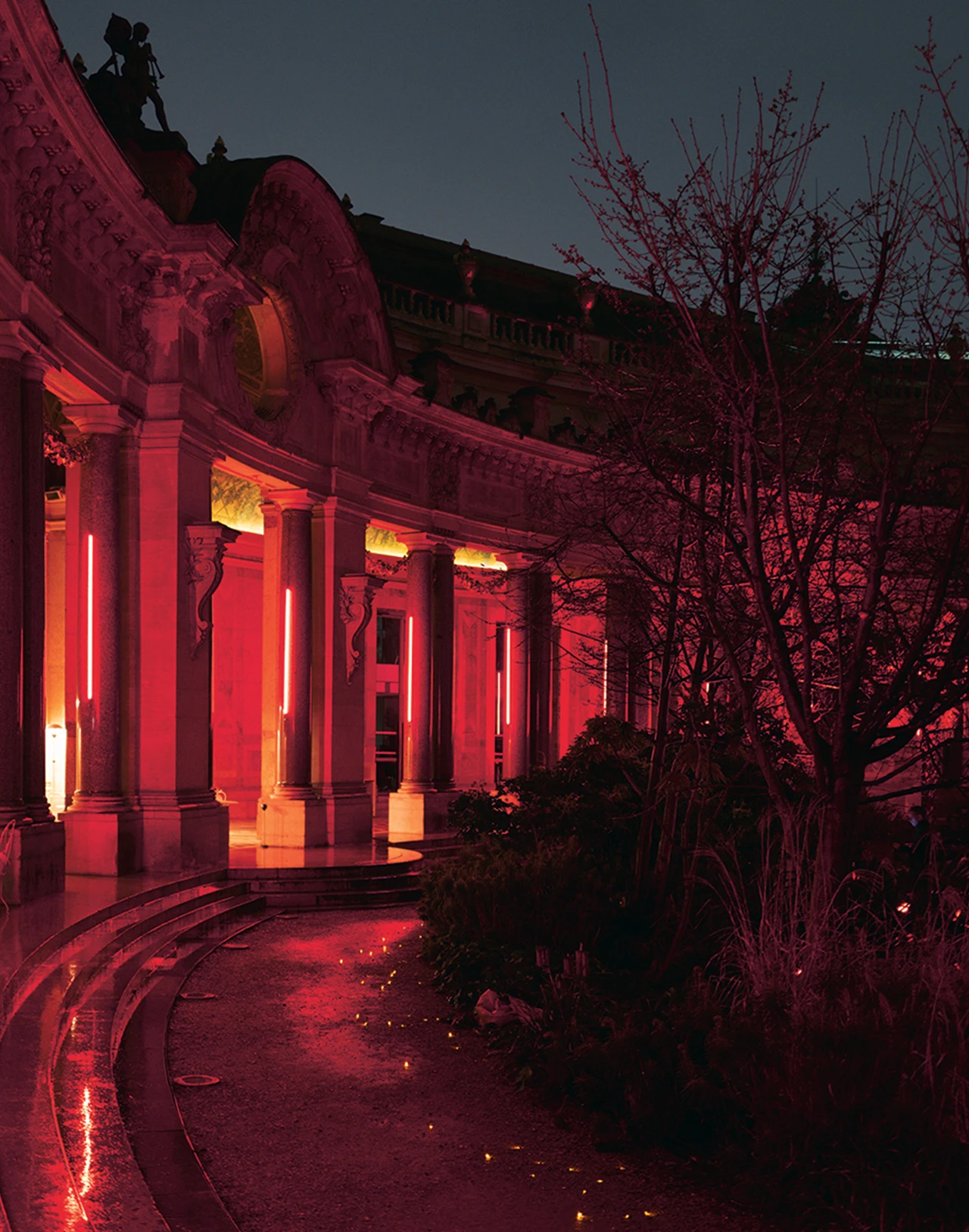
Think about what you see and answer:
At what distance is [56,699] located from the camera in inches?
962

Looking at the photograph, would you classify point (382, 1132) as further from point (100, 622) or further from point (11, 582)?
point (100, 622)

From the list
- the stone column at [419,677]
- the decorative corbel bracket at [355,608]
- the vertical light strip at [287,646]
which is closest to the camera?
the vertical light strip at [287,646]

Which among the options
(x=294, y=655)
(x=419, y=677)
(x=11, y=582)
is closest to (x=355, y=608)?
(x=294, y=655)

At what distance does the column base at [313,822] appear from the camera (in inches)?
899

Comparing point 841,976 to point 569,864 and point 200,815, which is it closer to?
point 569,864

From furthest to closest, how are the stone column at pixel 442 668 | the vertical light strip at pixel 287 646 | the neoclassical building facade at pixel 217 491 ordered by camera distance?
the stone column at pixel 442 668 → the vertical light strip at pixel 287 646 → the neoclassical building facade at pixel 217 491

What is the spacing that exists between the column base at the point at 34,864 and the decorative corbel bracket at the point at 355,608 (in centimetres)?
1005

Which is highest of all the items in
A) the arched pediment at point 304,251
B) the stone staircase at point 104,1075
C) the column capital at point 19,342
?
the arched pediment at point 304,251

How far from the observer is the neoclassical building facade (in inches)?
585

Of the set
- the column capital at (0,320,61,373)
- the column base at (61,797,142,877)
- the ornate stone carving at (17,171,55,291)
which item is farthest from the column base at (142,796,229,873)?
the ornate stone carving at (17,171,55,291)

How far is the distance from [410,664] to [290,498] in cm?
603

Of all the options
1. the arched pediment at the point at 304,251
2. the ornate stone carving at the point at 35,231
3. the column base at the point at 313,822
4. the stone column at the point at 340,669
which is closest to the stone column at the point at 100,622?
the ornate stone carving at the point at 35,231

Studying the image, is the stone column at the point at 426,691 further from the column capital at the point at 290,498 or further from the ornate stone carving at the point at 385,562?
the column capital at the point at 290,498

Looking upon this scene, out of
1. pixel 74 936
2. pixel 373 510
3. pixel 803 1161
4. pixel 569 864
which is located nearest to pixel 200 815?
pixel 74 936
